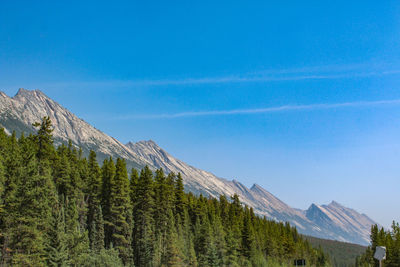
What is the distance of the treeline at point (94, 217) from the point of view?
143 ft

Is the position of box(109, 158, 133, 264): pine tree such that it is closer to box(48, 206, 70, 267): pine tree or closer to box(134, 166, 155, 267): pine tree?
box(134, 166, 155, 267): pine tree

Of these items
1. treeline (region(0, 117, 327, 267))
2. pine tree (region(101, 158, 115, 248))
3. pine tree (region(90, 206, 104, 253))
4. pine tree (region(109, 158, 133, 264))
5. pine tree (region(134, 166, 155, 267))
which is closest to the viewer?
treeline (region(0, 117, 327, 267))

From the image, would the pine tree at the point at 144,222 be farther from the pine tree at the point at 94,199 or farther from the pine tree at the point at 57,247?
the pine tree at the point at 57,247

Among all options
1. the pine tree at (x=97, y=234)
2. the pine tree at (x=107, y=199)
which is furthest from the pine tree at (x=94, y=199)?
the pine tree at (x=107, y=199)

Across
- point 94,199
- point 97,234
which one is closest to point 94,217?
point 97,234

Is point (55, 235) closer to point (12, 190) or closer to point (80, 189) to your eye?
point (12, 190)

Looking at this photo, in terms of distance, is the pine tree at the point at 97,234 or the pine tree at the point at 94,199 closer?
the pine tree at the point at 97,234

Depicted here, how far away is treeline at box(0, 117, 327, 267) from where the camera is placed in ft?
143

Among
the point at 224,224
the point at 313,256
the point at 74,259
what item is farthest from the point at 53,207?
the point at 313,256

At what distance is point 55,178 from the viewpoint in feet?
218

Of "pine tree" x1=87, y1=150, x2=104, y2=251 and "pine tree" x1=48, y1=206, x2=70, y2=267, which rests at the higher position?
"pine tree" x1=87, y1=150, x2=104, y2=251

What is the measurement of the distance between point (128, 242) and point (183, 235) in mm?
22145

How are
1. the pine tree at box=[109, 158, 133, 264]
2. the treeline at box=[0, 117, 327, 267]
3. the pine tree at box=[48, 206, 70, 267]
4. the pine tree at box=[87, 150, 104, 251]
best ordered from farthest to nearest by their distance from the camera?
1. the pine tree at box=[109, 158, 133, 264]
2. the pine tree at box=[87, 150, 104, 251]
3. the pine tree at box=[48, 206, 70, 267]
4. the treeline at box=[0, 117, 327, 267]

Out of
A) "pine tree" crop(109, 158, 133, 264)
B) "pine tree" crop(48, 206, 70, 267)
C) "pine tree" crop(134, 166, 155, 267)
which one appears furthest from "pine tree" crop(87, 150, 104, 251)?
"pine tree" crop(48, 206, 70, 267)
